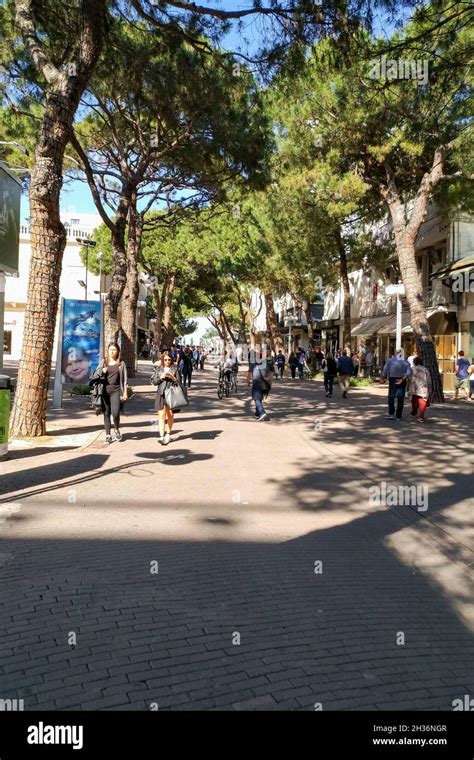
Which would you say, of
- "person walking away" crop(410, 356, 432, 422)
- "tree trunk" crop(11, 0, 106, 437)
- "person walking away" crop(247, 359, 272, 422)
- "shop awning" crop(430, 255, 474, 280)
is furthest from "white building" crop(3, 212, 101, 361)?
"tree trunk" crop(11, 0, 106, 437)

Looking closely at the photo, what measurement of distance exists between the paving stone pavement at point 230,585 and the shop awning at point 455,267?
16.0 metres

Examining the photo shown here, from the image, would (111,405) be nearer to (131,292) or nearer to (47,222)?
(47,222)

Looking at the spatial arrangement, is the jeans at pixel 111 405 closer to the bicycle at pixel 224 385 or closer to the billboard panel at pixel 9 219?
the billboard panel at pixel 9 219

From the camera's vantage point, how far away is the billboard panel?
17.5 m

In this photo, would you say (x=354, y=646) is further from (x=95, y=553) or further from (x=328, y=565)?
(x=95, y=553)

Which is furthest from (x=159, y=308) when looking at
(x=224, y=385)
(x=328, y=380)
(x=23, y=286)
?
(x=328, y=380)

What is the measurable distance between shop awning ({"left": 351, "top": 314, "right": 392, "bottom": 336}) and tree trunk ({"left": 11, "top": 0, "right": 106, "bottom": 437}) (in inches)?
994

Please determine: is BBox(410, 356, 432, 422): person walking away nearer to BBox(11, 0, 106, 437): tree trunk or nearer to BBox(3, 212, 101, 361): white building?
BBox(11, 0, 106, 437): tree trunk

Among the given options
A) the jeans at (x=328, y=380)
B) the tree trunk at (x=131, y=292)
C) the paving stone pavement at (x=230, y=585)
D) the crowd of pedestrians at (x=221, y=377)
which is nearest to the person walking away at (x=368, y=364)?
the crowd of pedestrians at (x=221, y=377)

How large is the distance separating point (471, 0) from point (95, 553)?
891cm

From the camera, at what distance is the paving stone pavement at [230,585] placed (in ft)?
10.3

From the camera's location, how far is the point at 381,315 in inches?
1449

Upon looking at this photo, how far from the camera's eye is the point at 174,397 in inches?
436
